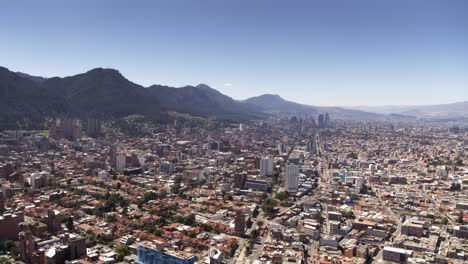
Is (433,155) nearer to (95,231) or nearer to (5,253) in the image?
(95,231)

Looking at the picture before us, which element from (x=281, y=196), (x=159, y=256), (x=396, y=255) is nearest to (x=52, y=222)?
(x=159, y=256)

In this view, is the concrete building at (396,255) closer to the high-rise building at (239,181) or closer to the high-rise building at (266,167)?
the high-rise building at (239,181)

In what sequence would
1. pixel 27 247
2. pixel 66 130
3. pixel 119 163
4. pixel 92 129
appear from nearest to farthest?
pixel 27 247, pixel 119 163, pixel 66 130, pixel 92 129

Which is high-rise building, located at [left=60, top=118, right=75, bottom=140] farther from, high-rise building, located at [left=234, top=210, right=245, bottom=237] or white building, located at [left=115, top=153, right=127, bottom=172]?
high-rise building, located at [left=234, top=210, right=245, bottom=237]

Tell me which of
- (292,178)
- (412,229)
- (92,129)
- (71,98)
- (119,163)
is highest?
(71,98)

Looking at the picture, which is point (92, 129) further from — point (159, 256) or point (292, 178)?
point (159, 256)

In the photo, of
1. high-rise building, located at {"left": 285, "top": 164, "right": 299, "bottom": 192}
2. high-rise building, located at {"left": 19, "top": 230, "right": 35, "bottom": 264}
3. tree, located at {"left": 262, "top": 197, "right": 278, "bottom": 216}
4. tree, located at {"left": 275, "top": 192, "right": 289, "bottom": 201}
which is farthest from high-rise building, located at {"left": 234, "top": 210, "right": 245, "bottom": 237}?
high-rise building, located at {"left": 285, "top": 164, "right": 299, "bottom": 192}
